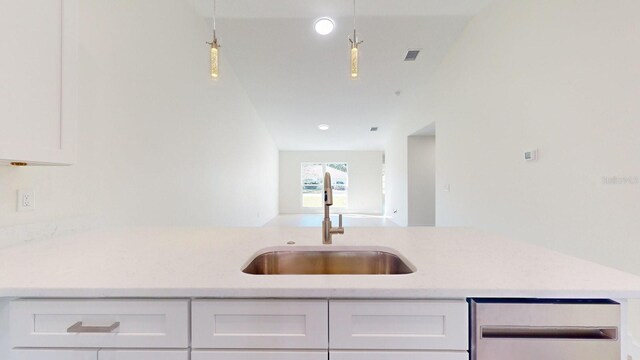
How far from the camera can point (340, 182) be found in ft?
33.7

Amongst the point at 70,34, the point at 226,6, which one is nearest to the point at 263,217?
the point at 226,6

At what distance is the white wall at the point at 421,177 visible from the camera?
219 inches

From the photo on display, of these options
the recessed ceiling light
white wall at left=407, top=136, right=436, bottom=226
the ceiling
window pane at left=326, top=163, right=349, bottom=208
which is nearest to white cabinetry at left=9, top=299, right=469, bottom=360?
the ceiling

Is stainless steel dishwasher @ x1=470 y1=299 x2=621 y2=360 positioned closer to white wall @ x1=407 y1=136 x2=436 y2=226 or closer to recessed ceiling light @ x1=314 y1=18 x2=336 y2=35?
recessed ceiling light @ x1=314 y1=18 x2=336 y2=35

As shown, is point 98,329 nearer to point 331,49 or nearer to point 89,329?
point 89,329

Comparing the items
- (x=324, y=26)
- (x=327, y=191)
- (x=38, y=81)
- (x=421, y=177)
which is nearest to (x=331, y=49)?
(x=324, y=26)

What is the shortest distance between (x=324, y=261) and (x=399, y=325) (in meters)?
0.56

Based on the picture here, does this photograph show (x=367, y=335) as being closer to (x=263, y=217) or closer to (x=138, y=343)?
(x=138, y=343)

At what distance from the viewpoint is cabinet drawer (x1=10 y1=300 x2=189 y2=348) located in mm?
757

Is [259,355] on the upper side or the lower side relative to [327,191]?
lower

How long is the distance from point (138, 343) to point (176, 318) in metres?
0.14

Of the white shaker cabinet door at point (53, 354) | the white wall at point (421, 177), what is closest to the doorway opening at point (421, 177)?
the white wall at point (421, 177)

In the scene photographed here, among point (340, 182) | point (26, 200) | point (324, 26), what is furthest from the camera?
point (340, 182)

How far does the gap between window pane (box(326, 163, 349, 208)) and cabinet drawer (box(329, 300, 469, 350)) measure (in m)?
9.39
